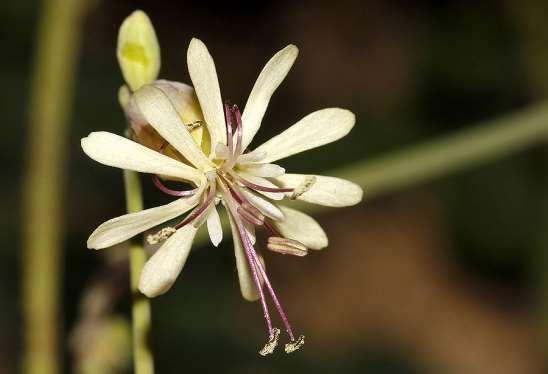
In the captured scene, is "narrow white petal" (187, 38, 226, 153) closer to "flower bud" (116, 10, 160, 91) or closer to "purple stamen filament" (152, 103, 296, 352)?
"purple stamen filament" (152, 103, 296, 352)

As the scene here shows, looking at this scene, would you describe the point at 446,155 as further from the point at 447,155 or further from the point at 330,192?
the point at 330,192

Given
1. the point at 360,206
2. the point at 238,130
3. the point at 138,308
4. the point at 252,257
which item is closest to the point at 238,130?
the point at 238,130

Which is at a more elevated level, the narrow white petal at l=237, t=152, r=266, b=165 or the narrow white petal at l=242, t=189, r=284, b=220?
the narrow white petal at l=237, t=152, r=266, b=165

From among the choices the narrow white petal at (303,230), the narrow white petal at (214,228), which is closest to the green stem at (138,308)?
the narrow white petal at (214,228)

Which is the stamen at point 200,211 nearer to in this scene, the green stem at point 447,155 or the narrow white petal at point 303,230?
the narrow white petal at point 303,230

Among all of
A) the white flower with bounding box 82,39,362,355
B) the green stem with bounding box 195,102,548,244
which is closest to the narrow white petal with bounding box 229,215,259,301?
the white flower with bounding box 82,39,362,355

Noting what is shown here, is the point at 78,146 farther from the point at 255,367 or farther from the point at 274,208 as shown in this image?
A: the point at 274,208
